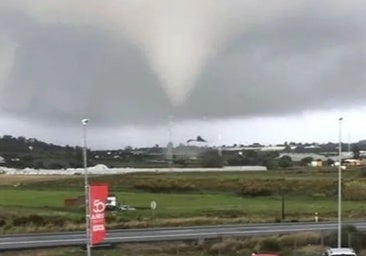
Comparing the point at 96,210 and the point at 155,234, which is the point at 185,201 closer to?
the point at 155,234

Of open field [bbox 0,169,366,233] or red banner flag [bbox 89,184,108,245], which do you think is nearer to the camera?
red banner flag [bbox 89,184,108,245]

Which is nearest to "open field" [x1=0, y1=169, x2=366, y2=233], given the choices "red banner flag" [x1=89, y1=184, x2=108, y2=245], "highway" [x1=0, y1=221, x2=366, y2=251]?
"highway" [x1=0, y1=221, x2=366, y2=251]

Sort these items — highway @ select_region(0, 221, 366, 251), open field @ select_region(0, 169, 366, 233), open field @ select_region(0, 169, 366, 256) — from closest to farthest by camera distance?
open field @ select_region(0, 169, 366, 256) < highway @ select_region(0, 221, 366, 251) < open field @ select_region(0, 169, 366, 233)

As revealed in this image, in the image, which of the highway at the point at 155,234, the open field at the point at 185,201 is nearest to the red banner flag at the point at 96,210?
the highway at the point at 155,234

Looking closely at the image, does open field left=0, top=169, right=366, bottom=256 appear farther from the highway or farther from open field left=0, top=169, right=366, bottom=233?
the highway

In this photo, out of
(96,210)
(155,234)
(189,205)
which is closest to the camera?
(96,210)

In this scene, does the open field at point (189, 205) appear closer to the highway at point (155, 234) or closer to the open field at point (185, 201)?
the open field at point (185, 201)

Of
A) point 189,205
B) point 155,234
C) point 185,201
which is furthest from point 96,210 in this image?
point 185,201
